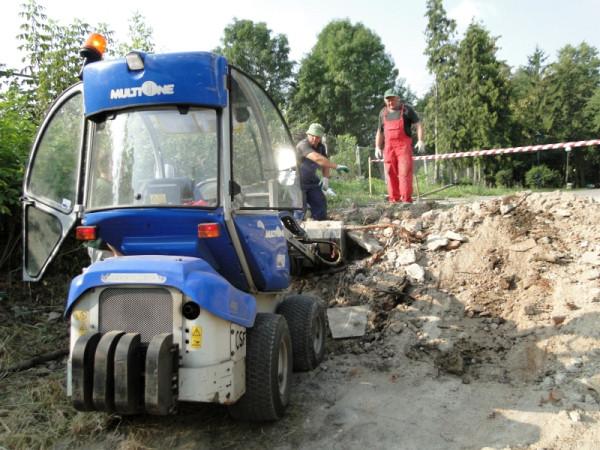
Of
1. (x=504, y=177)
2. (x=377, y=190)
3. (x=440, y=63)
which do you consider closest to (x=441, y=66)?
(x=440, y=63)

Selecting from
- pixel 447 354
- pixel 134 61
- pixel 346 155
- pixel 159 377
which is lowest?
pixel 447 354

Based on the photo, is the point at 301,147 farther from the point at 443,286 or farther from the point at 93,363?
the point at 93,363

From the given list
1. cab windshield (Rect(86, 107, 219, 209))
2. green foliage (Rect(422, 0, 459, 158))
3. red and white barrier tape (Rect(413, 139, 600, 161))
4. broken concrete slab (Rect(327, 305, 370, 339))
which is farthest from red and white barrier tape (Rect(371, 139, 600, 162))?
green foliage (Rect(422, 0, 459, 158))

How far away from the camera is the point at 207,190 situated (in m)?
3.44

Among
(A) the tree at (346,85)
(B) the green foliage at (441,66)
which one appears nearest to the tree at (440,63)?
(B) the green foliage at (441,66)

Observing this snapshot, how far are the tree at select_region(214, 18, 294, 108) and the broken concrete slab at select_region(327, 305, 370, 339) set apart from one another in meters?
38.2

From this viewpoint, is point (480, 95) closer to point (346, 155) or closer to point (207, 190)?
point (346, 155)

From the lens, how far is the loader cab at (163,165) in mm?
3373

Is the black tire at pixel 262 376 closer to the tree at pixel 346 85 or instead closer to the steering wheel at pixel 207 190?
the steering wheel at pixel 207 190

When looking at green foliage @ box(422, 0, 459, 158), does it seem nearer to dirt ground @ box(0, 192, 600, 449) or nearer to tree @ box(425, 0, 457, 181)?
tree @ box(425, 0, 457, 181)

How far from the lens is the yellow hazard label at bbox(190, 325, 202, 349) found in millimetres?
3076

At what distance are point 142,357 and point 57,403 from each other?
5.58 ft

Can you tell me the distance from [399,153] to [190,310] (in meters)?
5.78

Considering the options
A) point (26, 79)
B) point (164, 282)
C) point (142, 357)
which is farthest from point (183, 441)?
point (26, 79)
